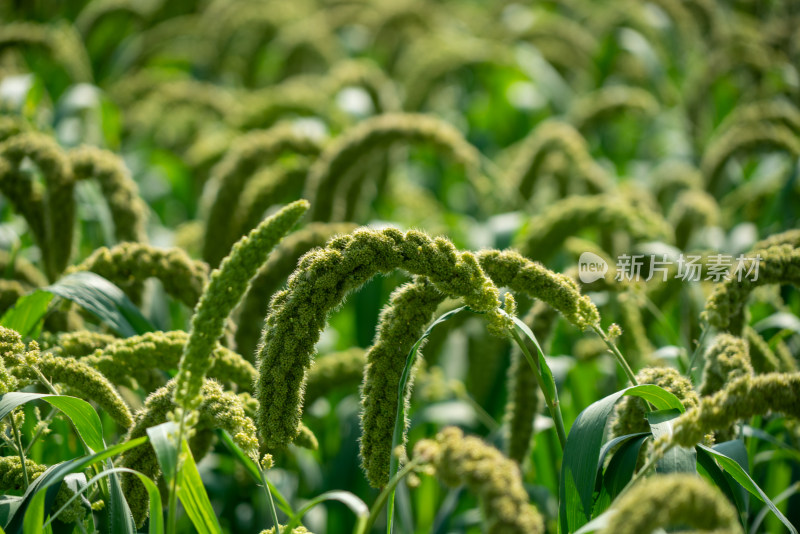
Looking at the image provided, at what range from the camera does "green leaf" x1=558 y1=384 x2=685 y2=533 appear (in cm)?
166

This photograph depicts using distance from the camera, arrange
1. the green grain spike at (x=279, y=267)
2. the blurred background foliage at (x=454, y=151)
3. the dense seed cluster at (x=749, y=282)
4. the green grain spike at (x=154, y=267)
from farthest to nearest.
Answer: the blurred background foliage at (x=454, y=151), the green grain spike at (x=279, y=267), the green grain spike at (x=154, y=267), the dense seed cluster at (x=749, y=282)

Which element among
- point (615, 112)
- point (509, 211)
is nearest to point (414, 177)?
point (615, 112)

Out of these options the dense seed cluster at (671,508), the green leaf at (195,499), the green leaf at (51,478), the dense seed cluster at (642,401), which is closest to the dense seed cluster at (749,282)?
the dense seed cluster at (642,401)

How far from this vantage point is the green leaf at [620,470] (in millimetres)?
1735

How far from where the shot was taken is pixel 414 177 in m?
6.86

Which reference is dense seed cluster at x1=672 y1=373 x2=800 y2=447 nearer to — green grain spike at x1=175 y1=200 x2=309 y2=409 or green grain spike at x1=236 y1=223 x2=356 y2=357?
green grain spike at x1=175 y1=200 x2=309 y2=409

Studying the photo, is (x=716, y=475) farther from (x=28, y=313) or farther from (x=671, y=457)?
(x=28, y=313)

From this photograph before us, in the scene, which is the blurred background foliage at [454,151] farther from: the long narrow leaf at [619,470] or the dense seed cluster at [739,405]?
the dense seed cluster at [739,405]

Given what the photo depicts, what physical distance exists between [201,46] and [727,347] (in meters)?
7.65

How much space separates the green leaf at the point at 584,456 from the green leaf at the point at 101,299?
1.31 m

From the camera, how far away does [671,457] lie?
165 centimetres

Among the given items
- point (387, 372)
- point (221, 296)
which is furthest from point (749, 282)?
point (221, 296)
